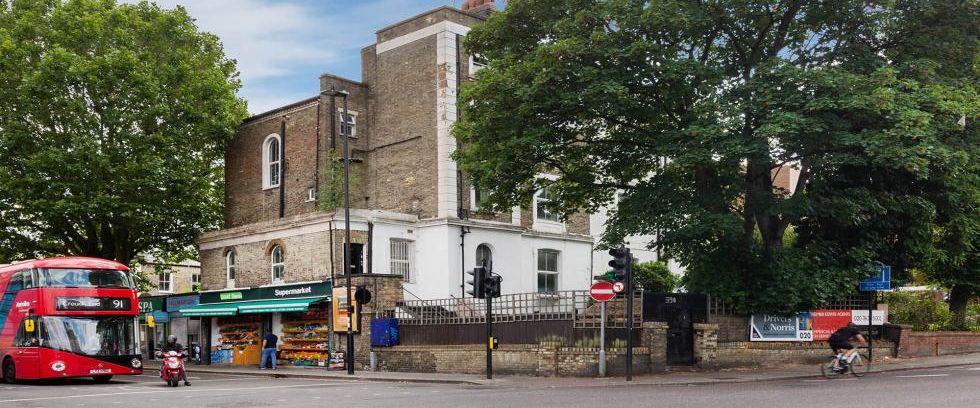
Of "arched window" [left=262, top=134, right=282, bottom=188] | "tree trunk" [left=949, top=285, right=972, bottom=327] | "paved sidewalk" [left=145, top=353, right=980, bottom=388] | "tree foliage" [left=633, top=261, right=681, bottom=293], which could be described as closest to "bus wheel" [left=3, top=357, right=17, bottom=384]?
"paved sidewalk" [left=145, top=353, right=980, bottom=388]

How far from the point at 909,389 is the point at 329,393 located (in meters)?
11.3

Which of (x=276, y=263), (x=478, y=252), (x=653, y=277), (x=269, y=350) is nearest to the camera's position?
(x=269, y=350)

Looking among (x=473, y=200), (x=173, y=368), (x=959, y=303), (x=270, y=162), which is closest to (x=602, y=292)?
(x=173, y=368)

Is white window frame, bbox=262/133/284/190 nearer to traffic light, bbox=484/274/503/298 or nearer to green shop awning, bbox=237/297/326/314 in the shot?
green shop awning, bbox=237/297/326/314

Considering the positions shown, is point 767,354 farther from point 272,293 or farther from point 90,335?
point 90,335

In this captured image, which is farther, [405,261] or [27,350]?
[405,261]

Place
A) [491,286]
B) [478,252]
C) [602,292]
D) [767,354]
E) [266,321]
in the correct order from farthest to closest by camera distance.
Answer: [478,252] → [266,321] → [767,354] → [491,286] → [602,292]

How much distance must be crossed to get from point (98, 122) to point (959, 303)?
1266 inches

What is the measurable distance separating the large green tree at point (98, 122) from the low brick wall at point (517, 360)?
14.8 meters

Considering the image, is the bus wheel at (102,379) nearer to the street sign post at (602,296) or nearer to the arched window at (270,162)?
the street sign post at (602,296)

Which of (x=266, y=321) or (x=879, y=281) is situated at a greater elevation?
(x=879, y=281)

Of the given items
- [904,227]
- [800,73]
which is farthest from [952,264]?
[800,73]

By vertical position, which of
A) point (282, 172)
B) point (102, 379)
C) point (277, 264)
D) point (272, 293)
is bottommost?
point (102, 379)

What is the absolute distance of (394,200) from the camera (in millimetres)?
38219
